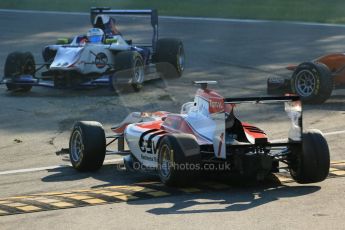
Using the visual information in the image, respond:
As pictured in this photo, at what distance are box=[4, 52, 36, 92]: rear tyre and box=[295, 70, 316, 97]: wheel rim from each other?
19.3 ft

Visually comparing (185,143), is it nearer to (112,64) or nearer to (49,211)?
(49,211)

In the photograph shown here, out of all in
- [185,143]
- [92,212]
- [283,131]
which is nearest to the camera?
[92,212]

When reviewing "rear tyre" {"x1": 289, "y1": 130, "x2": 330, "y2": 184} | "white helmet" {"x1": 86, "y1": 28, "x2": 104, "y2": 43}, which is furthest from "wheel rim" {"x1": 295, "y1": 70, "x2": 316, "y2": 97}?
"rear tyre" {"x1": 289, "y1": 130, "x2": 330, "y2": 184}

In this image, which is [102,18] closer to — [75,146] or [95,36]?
[95,36]

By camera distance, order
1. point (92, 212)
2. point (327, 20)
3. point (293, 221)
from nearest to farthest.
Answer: point (293, 221)
point (92, 212)
point (327, 20)

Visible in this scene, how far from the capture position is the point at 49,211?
9.66 metres

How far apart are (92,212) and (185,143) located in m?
1.39

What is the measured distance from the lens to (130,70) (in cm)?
1933

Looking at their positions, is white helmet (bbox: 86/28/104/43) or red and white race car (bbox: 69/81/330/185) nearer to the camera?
red and white race car (bbox: 69/81/330/185)

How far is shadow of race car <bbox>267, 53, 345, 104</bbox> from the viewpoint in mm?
16984

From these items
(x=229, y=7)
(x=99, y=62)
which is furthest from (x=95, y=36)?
(x=229, y=7)

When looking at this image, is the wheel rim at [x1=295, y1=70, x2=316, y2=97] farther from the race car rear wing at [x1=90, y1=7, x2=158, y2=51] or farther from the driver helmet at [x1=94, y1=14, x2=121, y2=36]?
the driver helmet at [x1=94, y1=14, x2=121, y2=36]

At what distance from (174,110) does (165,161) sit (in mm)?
6669

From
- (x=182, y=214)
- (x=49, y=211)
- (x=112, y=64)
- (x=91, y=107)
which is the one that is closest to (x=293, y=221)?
(x=182, y=214)
